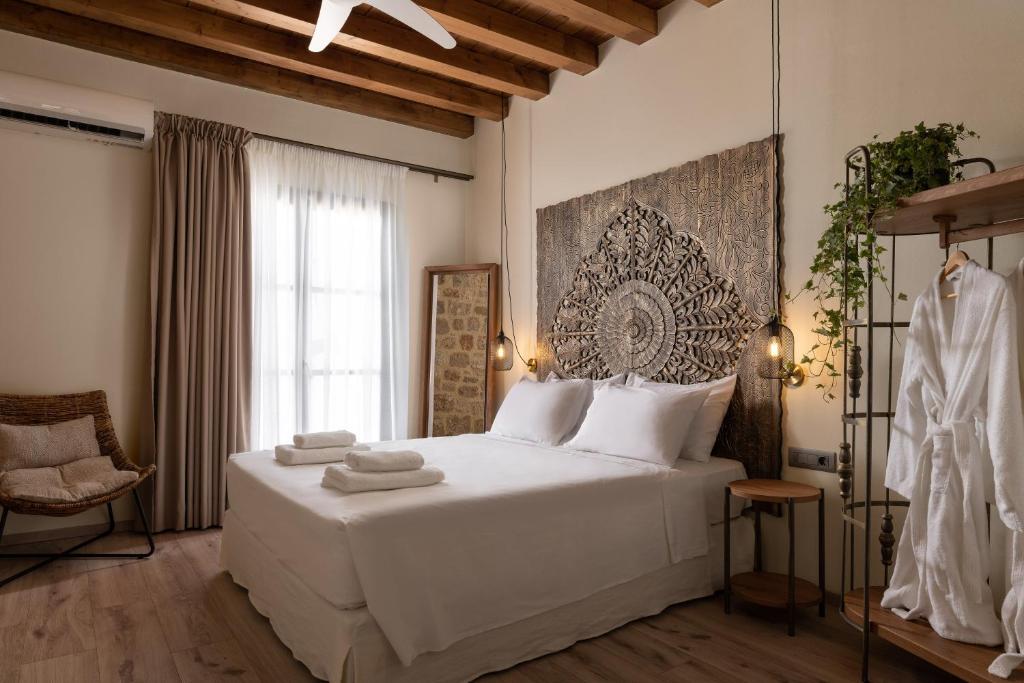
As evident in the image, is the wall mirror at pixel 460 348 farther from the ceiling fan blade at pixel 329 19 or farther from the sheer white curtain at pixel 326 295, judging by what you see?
the ceiling fan blade at pixel 329 19

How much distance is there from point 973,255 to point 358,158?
152 inches

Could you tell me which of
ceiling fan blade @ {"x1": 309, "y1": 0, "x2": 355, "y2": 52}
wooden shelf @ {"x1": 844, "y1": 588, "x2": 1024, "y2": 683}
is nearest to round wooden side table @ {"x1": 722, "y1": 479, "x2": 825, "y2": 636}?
wooden shelf @ {"x1": 844, "y1": 588, "x2": 1024, "y2": 683}

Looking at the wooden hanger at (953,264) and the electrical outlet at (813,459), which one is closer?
the wooden hanger at (953,264)

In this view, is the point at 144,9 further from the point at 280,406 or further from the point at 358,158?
the point at 280,406

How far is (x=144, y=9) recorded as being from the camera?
3561 millimetres

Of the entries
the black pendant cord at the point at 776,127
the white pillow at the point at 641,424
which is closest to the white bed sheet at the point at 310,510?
the white pillow at the point at 641,424

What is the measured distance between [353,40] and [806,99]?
8.07 feet

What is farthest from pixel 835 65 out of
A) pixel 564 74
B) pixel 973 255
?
pixel 564 74

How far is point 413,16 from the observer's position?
9.02 ft

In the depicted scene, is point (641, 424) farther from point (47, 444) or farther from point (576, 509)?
point (47, 444)

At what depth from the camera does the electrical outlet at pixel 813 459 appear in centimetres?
286

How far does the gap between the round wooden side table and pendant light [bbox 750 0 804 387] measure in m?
0.50

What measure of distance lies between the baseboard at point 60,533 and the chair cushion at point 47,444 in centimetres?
52

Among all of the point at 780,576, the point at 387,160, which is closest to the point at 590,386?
the point at 780,576
